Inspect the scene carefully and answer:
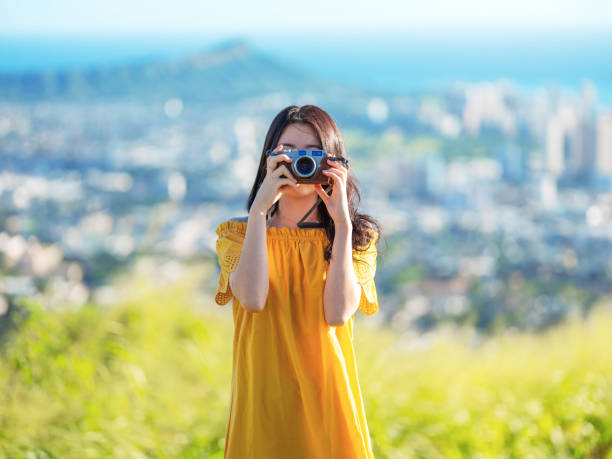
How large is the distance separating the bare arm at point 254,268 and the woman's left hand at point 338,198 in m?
0.12

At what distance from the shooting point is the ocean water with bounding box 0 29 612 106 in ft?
25.7

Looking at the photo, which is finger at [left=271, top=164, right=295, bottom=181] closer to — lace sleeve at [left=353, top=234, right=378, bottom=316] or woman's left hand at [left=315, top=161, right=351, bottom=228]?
woman's left hand at [left=315, top=161, right=351, bottom=228]

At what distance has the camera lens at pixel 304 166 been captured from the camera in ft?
3.42

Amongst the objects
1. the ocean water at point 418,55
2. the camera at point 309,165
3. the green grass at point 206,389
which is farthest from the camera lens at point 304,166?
the ocean water at point 418,55

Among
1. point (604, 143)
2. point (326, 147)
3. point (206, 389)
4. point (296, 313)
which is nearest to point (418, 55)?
point (604, 143)

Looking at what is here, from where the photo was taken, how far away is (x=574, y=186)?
27.4 ft

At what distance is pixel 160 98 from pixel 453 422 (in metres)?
6.84

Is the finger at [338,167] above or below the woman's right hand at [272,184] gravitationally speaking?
above

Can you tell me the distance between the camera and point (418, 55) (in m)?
9.48

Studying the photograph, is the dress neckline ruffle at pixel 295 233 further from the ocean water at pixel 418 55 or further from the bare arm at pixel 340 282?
the ocean water at pixel 418 55

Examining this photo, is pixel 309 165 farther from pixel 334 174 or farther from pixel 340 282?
pixel 340 282

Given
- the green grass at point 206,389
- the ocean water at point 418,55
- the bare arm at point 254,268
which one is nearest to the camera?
the bare arm at point 254,268

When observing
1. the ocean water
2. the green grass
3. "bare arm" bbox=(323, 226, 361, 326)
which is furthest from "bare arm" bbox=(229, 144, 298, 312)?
the ocean water

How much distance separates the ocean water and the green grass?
5.47 meters
